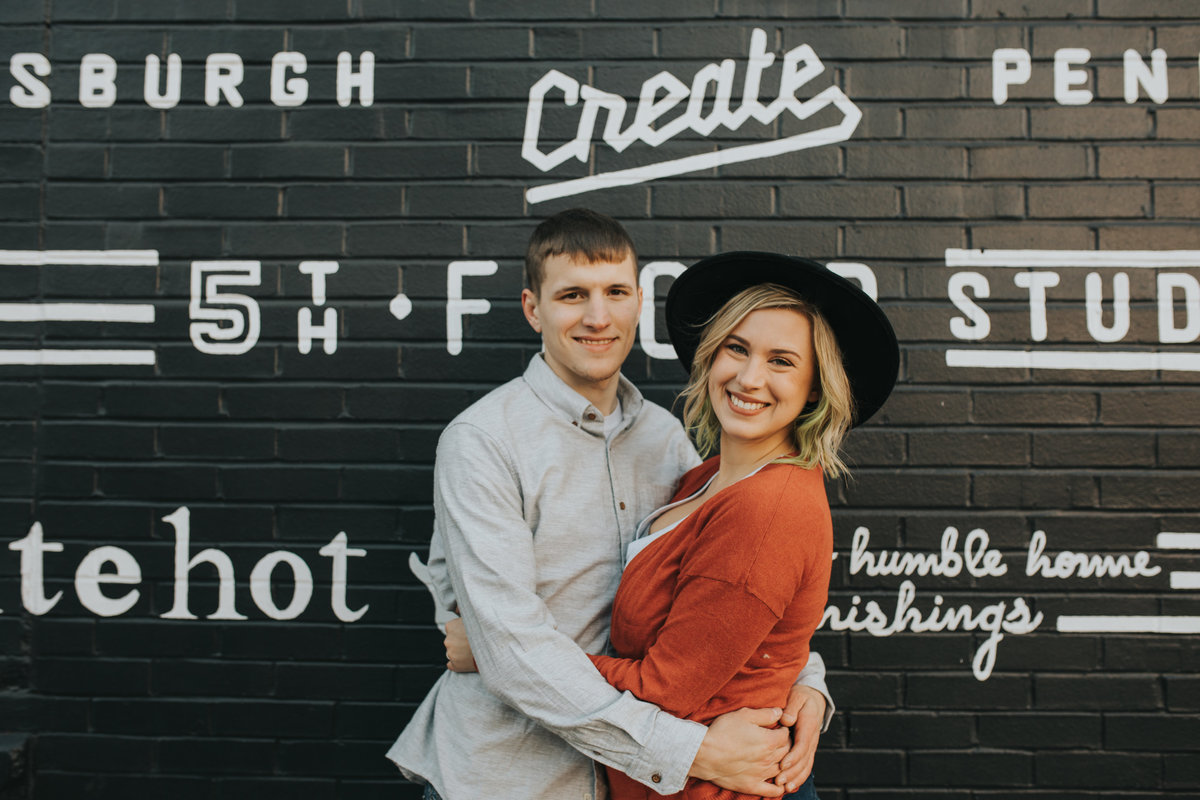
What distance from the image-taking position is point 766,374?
5.98 ft

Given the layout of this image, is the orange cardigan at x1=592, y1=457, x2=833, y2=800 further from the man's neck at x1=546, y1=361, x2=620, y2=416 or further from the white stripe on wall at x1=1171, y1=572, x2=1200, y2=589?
the white stripe on wall at x1=1171, y1=572, x2=1200, y2=589

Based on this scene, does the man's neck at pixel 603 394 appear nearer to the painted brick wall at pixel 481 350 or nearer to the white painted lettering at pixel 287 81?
the painted brick wall at pixel 481 350

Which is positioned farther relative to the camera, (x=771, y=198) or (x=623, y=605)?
(x=771, y=198)

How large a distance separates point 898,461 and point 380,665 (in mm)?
2143

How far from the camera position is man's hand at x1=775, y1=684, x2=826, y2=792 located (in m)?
1.77

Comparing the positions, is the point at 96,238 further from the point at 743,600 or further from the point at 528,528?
the point at 743,600

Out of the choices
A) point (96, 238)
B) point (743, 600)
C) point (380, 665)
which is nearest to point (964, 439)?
point (743, 600)

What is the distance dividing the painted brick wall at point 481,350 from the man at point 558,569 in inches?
36.8

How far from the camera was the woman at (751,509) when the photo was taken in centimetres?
163

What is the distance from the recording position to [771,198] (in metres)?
2.92

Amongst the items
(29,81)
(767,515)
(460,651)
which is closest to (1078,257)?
(767,515)

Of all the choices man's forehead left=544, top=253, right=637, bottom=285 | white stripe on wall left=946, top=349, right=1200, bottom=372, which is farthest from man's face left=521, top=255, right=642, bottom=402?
white stripe on wall left=946, top=349, right=1200, bottom=372

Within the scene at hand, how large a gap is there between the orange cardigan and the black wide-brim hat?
0.34 m

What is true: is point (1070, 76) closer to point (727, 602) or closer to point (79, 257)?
point (727, 602)
